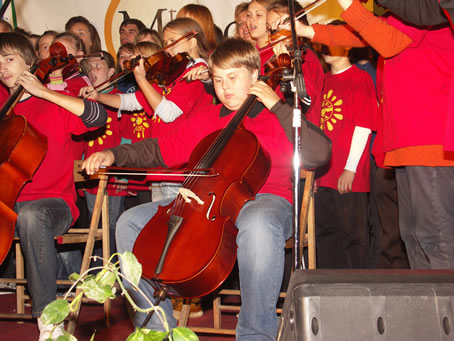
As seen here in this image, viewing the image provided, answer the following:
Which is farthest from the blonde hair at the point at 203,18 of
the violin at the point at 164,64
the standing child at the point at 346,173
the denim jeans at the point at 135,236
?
the denim jeans at the point at 135,236

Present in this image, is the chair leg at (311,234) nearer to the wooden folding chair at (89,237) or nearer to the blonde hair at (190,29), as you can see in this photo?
the wooden folding chair at (89,237)

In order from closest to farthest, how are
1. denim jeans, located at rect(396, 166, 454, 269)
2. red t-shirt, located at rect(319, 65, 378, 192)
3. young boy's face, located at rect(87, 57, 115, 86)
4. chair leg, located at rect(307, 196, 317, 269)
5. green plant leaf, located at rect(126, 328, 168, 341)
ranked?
1. green plant leaf, located at rect(126, 328, 168, 341)
2. denim jeans, located at rect(396, 166, 454, 269)
3. chair leg, located at rect(307, 196, 317, 269)
4. red t-shirt, located at rect(319, 65, 378, 192)
5. young boy's face, located at rect(87, 57, 115, 86)

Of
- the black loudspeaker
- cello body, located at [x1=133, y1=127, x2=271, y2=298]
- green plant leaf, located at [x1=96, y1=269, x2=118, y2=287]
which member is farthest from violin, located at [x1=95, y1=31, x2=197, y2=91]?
green plant leaf, located at [x1=96, y1=269, x2=118, y2=287]

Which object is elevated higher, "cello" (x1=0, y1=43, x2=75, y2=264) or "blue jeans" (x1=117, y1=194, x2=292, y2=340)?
"cello" (x1=0, y1=43, x2=75, y2=264)

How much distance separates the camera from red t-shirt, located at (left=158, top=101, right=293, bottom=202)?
6.56ft

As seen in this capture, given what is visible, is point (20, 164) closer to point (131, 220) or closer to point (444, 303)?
point (131, 220)

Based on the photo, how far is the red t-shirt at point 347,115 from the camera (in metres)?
2.67

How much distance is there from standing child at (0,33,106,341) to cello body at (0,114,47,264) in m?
0.10

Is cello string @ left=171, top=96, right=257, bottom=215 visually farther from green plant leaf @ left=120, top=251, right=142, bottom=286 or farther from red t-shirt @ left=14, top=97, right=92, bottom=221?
green plant leaf @ left=120, top=251, right=142, bottom=286

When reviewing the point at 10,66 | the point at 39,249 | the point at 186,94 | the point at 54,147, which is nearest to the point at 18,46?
the point at 10,66

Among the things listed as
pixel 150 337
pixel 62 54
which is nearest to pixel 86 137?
pixel 62 54

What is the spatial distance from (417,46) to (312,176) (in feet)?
2.04

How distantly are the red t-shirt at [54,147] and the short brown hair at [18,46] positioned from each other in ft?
0.77

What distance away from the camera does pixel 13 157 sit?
2.22m
